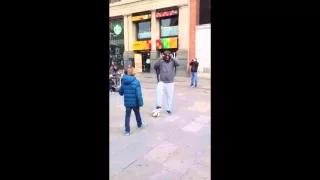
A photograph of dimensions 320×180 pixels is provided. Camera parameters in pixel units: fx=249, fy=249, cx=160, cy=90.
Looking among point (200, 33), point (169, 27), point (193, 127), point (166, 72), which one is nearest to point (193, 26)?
point (200, 33)

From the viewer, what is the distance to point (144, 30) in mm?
23766

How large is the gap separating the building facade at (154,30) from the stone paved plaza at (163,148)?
44.3 feet

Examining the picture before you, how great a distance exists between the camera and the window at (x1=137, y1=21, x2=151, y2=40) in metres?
23.3

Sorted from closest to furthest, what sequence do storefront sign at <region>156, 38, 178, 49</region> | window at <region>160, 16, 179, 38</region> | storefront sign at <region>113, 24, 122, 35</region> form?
storefront sign at <region>156, 38, 178, 49</region>, window at <region>160, 16, 179, 38</region>, storefront sign at <region>113, 24, 122, 35</region>

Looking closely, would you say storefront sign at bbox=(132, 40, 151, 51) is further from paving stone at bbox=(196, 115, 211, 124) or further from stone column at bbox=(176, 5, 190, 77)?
paving stone at bbox=(196, 115, 211, 124)

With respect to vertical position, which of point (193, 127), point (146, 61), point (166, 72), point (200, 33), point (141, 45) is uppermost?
point (200, 33)

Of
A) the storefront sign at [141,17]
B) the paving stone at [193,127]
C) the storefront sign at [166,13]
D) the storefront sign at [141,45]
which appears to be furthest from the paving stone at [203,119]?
the storefront sign at [141,17]

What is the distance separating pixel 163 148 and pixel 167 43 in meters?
18.0

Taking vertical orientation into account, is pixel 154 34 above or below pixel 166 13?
below

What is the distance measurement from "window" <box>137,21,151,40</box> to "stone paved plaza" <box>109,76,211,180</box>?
1739 centimetres

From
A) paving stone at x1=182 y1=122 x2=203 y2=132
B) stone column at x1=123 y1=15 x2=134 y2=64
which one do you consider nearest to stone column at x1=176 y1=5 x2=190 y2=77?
stone column at x1=123 y1=15 x2=134 y2=64

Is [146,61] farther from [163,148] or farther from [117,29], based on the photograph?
[163,148]

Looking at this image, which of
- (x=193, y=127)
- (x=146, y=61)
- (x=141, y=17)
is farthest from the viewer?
(x=146, y=61)
